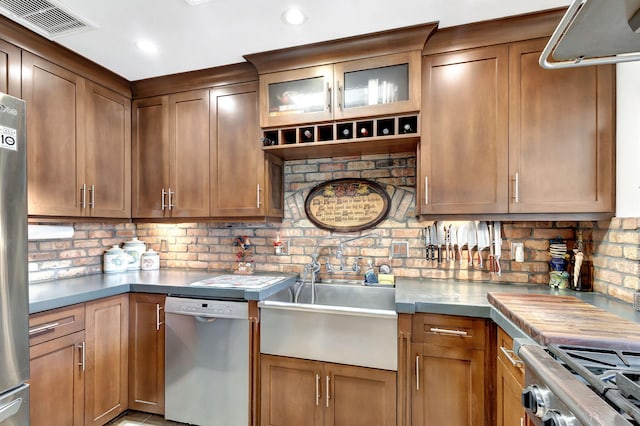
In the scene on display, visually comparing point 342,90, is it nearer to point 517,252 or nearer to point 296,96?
point 296,96

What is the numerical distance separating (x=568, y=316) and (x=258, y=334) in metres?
1.54

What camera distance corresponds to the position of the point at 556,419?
73cm

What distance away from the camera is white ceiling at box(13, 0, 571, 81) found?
161 cm

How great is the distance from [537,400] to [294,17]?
1927 mm

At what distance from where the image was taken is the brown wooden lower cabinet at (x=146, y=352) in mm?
2068

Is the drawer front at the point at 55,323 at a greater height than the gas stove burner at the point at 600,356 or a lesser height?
→ lesser

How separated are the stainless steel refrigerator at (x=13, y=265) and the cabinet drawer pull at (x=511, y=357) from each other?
6.62 feet

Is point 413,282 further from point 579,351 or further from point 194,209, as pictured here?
A: point 194,209

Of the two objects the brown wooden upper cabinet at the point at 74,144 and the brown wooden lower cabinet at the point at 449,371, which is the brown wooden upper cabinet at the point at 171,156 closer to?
the brown wooden upper cabinet at the point at 74,144

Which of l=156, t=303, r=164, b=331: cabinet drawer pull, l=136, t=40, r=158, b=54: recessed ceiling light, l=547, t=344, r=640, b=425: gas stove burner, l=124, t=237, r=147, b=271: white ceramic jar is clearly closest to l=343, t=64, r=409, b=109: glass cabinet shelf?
l=136, t=40, r=158, b=54: recessed ceiling light

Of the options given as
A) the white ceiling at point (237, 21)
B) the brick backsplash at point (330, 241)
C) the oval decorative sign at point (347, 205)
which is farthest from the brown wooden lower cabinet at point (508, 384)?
the white ceiling at point (237, 21)

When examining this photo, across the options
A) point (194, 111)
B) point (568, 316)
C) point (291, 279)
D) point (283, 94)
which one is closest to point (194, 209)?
point (194, 111)

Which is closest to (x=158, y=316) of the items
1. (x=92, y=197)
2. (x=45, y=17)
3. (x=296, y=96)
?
(x=92, y=197)

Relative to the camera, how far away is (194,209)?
A: 7.89 ft
